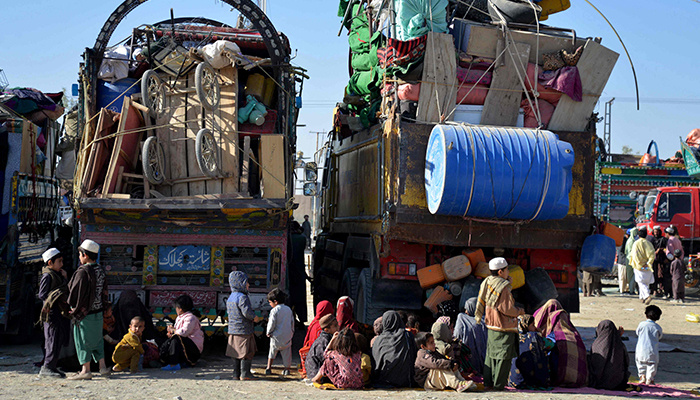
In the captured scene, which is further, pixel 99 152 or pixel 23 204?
pixel 23 204

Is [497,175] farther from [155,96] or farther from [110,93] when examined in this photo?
[110,93]

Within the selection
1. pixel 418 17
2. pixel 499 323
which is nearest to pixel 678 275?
pixel 418 17

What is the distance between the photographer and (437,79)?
25.7ft

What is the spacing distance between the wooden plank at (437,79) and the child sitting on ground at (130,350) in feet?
12.2

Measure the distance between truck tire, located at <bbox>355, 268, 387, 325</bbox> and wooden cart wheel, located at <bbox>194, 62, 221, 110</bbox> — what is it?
2614mm

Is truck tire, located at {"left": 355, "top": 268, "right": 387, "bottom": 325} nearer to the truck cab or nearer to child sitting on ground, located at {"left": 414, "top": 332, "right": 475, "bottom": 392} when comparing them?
child sitting on ground, located at {"left": 414, "top": 332, "right": 475, "bottom": 392}

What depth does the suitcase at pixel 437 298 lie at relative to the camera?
777 centimetres

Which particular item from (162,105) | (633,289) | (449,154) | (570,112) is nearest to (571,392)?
(449,154)

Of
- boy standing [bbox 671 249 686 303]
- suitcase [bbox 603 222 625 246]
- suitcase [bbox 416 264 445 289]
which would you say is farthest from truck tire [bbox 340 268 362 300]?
boy standing [bbox 671 249 686 303]

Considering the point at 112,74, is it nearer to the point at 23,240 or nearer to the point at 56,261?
the point at 23,240

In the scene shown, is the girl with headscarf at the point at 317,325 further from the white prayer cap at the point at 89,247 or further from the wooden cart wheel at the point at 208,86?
the wooden cart wheel at the point at 208,86

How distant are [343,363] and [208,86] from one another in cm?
348

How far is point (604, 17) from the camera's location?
802cm

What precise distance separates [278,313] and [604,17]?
4968 millimetres
